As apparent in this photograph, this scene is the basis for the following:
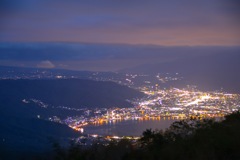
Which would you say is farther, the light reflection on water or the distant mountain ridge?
the distant mountain ridge

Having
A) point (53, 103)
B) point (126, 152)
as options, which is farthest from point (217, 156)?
point (53, 103)

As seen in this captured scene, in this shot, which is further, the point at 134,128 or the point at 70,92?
the point at 70,92

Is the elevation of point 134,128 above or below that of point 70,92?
below

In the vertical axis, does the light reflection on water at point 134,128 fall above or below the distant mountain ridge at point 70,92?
below

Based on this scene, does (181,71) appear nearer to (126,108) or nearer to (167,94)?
(167,94)

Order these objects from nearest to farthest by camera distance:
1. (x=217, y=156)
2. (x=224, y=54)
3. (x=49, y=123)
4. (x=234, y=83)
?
(x=217, y=156) → (x=49, y=123) → (x=234, y=83) → (x=224, y=54)

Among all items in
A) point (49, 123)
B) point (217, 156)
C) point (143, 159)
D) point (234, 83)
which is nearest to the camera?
point (217, 156)

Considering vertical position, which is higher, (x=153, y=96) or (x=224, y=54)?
(x=224, y=54)

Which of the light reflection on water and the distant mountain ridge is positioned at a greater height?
the distant mountain ridge

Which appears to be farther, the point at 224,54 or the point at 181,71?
the point at 181,71

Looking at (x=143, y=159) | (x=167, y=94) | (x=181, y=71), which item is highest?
(x=181, y=71)

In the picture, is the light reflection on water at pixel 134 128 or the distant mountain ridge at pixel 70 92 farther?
the distant mountain ridge at pixel 70 92
